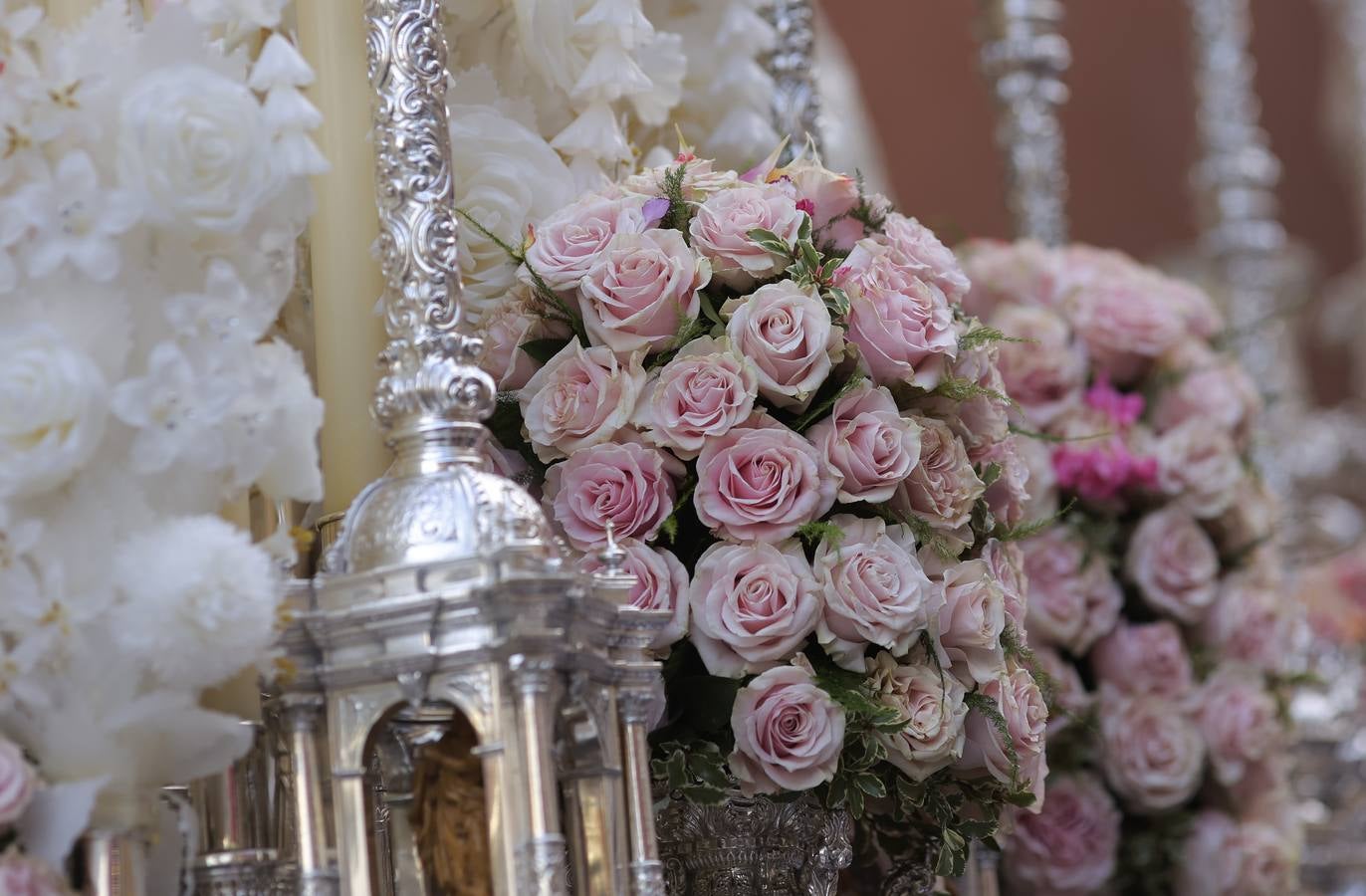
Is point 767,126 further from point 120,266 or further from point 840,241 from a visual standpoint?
point 120,266

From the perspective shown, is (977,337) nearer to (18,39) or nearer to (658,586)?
(658,586)

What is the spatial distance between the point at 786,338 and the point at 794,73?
60cm

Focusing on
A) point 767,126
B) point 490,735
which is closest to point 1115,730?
point 767,126

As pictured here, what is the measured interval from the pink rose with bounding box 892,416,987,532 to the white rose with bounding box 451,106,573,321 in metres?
0.27

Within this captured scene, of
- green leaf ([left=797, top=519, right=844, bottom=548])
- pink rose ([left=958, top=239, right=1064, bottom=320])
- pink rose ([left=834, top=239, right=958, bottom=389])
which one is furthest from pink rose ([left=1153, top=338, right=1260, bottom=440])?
green leaf ([left=797, top=519, right=844, bottom=548])

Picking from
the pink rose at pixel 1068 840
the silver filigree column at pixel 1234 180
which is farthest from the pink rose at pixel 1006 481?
the silver filigree column at pixel 1234 180

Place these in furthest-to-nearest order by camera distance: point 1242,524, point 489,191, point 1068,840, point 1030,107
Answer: point 1030,107
point 1242,524
point 1068,840
point 489,191

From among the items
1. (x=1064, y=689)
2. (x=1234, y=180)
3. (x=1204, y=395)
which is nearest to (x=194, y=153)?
(x=1064, y=689)

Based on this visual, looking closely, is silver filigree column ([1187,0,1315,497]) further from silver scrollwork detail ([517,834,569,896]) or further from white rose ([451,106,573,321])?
silver scrollwork detail ([517,834,569,896])

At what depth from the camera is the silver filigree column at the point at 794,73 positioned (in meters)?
1.49

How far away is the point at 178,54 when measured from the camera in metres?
0.79

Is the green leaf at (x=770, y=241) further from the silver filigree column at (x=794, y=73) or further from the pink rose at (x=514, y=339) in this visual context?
the silver filigree column at (x=794, y=73)

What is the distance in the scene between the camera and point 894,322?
100 cm

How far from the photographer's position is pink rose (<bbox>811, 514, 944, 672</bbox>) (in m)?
0.95
